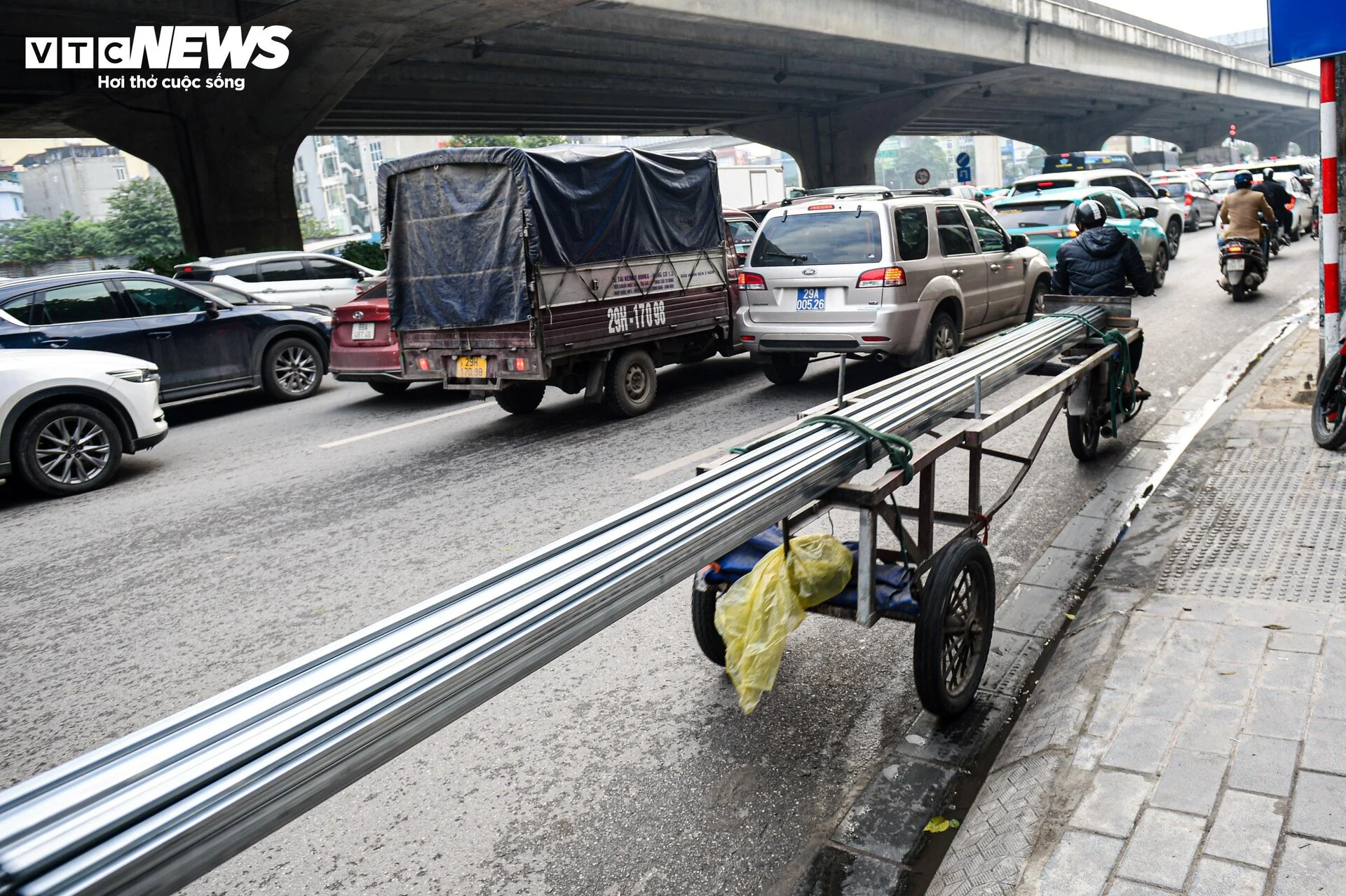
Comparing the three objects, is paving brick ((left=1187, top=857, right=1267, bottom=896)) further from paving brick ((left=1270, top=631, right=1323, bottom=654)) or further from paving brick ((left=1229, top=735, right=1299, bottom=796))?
paving brick ((left=1270, top=631, right=1323, bottom=654))

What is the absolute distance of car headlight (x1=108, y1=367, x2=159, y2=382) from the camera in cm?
895

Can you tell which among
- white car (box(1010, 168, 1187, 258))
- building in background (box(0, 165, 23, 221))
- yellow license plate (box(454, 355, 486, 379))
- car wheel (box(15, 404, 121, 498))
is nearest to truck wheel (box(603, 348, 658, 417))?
yellow license plate (box(454, 355, 486, 379))

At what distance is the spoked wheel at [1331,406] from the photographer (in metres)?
6.32

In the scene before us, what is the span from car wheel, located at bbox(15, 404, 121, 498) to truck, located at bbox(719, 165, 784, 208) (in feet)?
90.8

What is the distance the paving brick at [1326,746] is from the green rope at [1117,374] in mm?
3671

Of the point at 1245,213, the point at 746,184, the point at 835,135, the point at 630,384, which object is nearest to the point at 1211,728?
the point at 630,384

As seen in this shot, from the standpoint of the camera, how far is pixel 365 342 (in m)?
11.4

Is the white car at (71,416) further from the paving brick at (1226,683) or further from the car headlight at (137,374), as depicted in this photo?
the paving brick at (1226,683)

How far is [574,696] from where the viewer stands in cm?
432

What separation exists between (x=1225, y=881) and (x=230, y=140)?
75.6ft

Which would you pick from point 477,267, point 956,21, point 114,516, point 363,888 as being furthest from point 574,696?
point 956,21

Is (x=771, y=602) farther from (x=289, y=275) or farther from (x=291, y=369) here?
(x=289, y=275)

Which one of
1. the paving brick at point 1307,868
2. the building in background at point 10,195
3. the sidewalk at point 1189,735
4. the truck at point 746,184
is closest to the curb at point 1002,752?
the sidewalk at point 1189,735

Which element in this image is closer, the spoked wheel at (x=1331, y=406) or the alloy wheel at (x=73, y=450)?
the spoked wheel at (x=1331, y=406)
